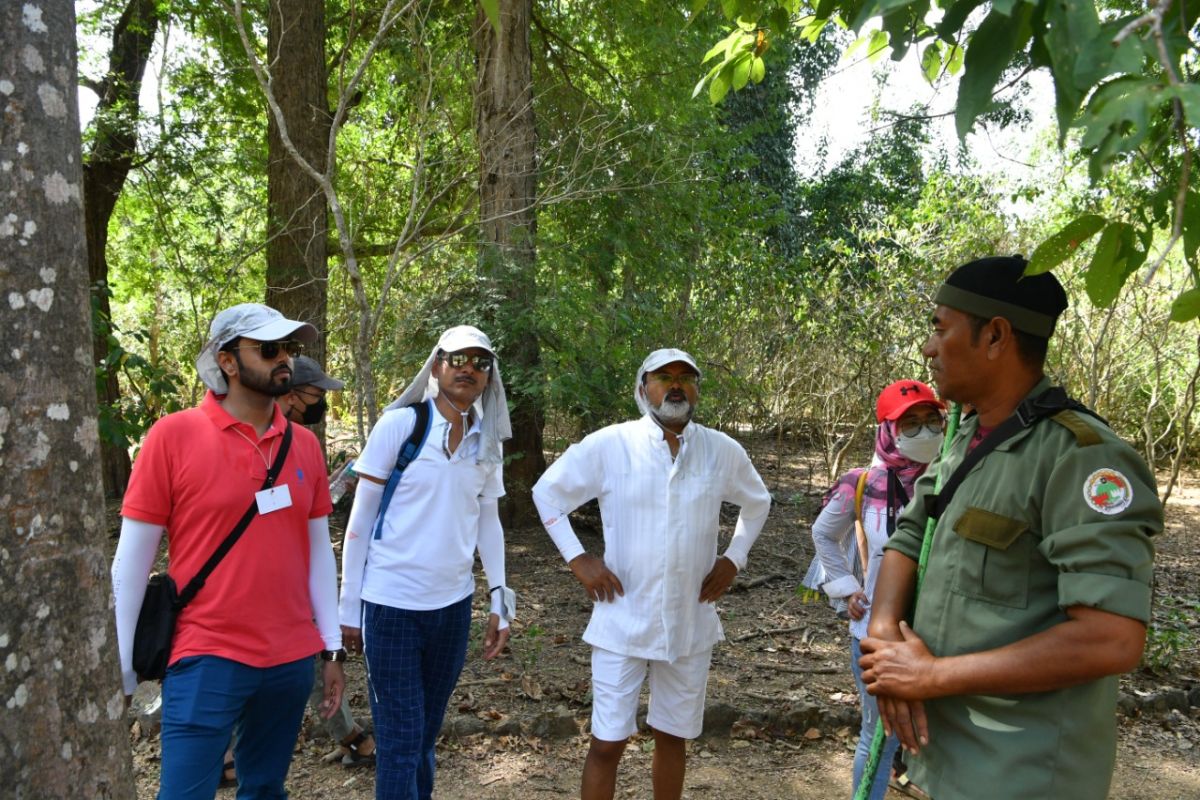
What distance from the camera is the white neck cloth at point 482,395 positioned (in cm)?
379

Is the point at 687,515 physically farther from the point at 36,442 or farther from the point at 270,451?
the point at 36,442

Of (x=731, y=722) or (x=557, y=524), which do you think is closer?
(x=557, y=524)

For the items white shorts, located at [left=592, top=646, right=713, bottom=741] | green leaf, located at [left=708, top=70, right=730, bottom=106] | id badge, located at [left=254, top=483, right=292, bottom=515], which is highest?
green leaf, located at [left=708, top=70, right=730, bottom=106]

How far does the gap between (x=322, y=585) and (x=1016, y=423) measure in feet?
7.46

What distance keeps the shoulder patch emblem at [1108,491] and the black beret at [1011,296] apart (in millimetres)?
402

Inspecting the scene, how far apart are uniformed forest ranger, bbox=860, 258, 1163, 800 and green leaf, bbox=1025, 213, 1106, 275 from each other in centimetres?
25

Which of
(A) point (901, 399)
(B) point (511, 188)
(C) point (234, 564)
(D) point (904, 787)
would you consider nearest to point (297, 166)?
(B) point (511, 188)

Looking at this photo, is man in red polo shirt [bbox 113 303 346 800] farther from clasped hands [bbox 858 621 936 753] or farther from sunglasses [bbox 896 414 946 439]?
sunglasses [bbox 896 414 946 439]

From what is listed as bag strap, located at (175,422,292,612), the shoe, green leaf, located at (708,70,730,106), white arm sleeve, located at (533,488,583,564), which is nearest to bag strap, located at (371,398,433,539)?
white arm sleeve, located at (533,488,583,564)

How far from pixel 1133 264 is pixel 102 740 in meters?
2.32

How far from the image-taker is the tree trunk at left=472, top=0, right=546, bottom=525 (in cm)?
832

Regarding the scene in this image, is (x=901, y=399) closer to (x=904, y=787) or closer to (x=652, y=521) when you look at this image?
(x=652, y=521)

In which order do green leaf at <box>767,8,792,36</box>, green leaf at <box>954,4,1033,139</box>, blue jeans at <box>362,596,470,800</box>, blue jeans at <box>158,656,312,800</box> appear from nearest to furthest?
green leaf at <box>954,4,1033,139</box>, blue jeans at <box>158,656,312,800</box>, green leaf at <box>767,8,792,36</box>, blue jeans at <box>362,596,470,800</box>

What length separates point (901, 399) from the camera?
374cm
